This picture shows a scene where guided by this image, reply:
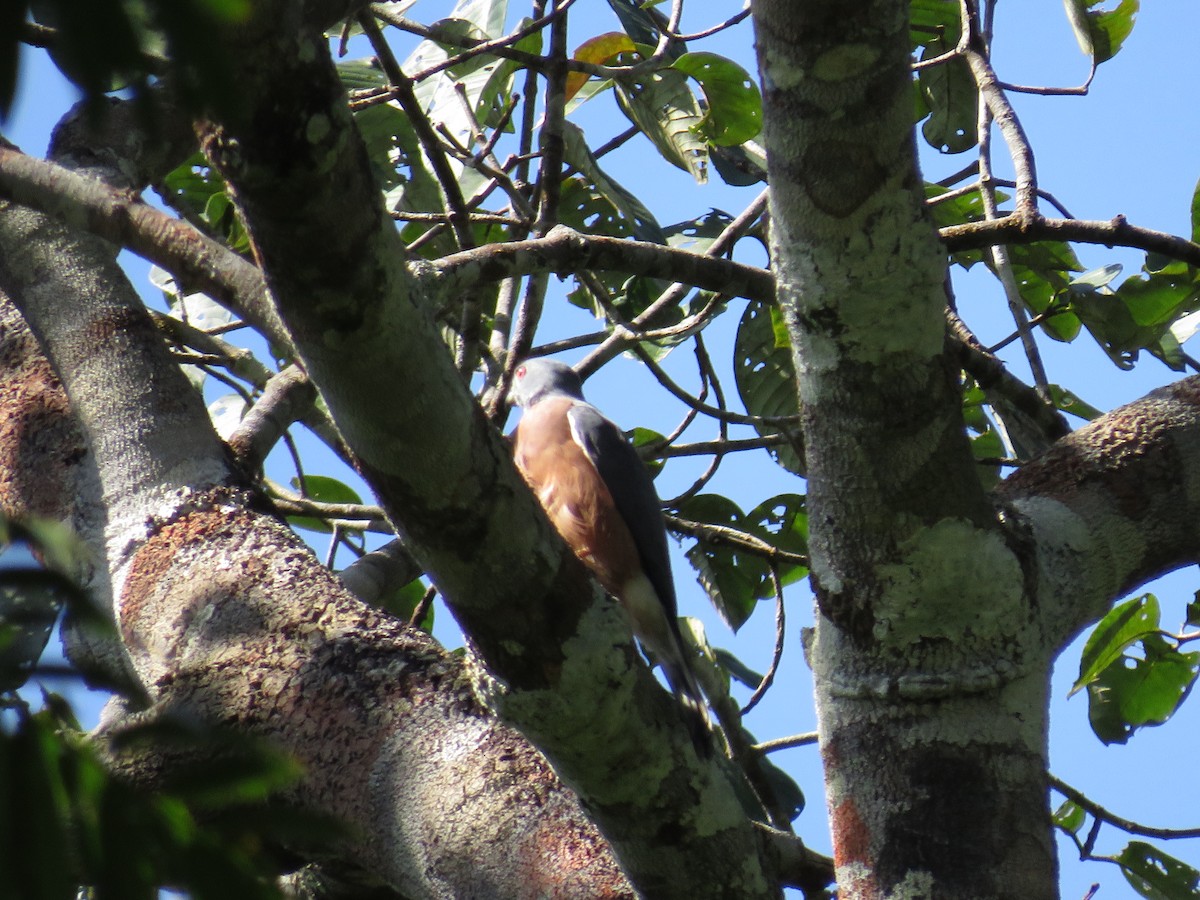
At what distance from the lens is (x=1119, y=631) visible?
2.89 meters

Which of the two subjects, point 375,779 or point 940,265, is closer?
point 940,265

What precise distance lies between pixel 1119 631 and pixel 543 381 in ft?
8.74

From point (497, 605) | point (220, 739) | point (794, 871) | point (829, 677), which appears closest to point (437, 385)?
point (497, 605)

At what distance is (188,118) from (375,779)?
1264mm

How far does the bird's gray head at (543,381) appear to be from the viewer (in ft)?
16.0

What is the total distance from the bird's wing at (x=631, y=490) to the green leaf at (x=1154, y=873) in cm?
163

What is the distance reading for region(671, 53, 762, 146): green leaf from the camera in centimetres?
305

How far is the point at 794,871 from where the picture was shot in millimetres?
2189

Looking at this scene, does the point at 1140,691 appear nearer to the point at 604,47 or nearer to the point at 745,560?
the point at 745,560

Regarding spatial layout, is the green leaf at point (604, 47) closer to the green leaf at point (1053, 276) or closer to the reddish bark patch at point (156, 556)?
the green leaf at point (1053, 276)

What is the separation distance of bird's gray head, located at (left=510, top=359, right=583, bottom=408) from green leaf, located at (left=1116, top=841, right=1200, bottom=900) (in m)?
2.71

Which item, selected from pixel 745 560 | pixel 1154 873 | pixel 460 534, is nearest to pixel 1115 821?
pixel 1154 873

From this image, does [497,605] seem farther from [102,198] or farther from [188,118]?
[102,198]

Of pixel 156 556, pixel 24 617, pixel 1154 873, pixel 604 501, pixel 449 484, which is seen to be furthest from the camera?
pixel 604 501
